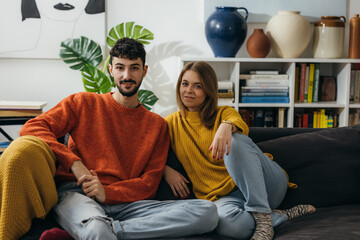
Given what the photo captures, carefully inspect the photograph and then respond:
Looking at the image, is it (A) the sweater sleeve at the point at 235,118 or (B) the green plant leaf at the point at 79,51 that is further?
(B) the green plant leaf at the point at 79,51

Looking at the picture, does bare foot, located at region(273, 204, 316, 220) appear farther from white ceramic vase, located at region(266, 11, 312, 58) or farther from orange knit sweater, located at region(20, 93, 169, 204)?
white ceramic vase, located at region(266, 11, 312, 58)

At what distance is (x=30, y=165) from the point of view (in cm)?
145

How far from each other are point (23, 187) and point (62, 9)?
2.35 meters

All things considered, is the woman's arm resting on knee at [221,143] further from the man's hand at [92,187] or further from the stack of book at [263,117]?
the stack of book at [263,117]

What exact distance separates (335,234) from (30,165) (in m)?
1.13

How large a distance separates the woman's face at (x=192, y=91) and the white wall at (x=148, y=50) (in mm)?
1538

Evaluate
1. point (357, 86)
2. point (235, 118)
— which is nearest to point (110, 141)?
point (235, 118)

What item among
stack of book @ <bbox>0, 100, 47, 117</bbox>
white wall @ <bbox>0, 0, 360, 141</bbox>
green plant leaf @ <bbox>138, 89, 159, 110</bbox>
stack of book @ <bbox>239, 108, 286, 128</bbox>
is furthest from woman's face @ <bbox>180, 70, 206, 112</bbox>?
white wall @ <bbox>0, 0, 360, 141</bbox>

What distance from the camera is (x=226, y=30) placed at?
3135 millimetres

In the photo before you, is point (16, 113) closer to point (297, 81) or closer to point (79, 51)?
point (79, 51)

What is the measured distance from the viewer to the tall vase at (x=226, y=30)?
10.3 ft

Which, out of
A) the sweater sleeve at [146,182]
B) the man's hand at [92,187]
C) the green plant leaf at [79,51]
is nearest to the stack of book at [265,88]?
the green plant leaf at [79,51]

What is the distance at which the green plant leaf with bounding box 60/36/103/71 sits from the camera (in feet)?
10.7

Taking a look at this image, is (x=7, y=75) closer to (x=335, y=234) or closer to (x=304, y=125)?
(x=304, y=125)
